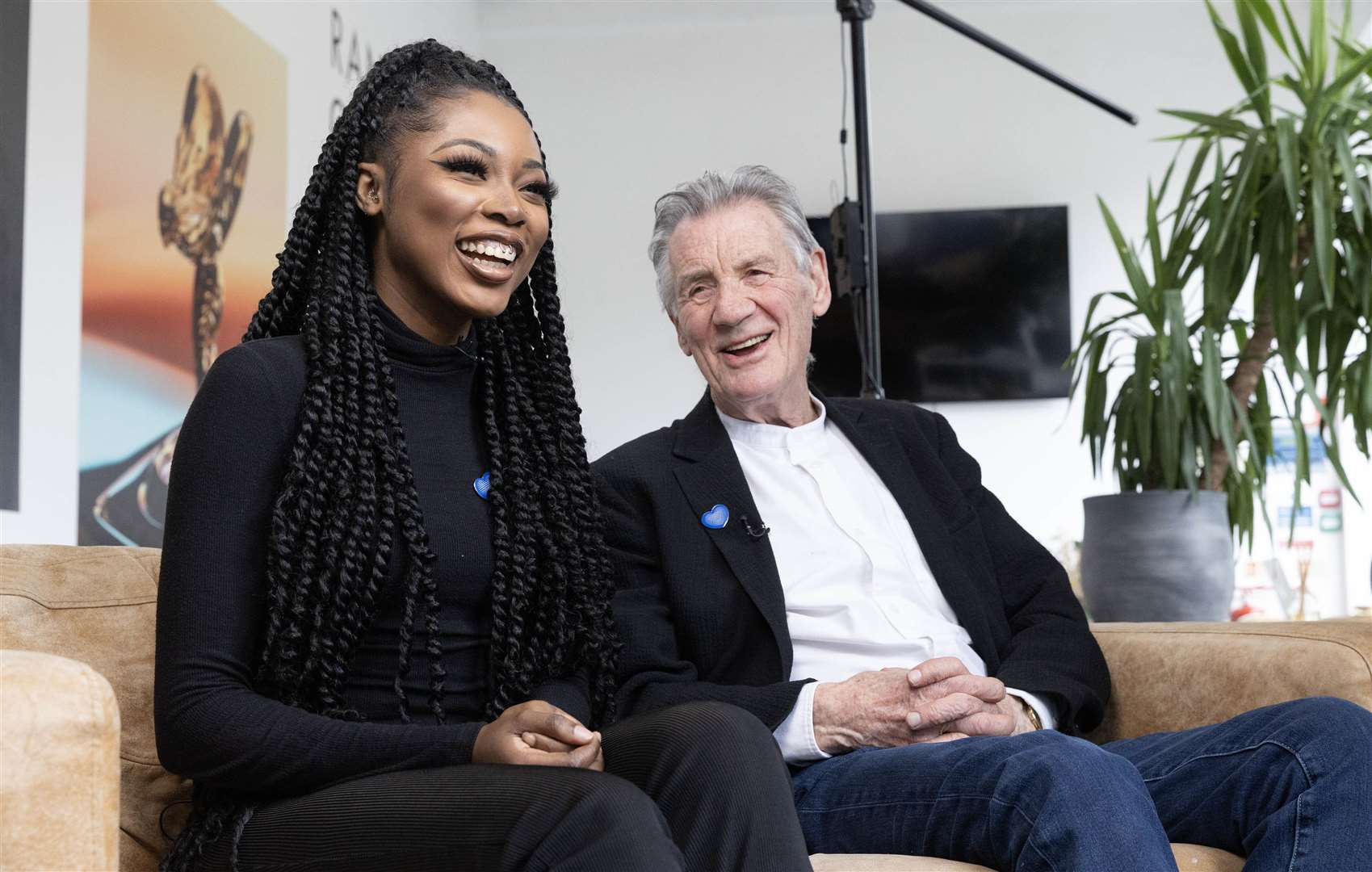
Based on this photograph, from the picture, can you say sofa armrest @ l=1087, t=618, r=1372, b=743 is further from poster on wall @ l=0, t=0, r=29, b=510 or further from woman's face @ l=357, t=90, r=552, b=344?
poster on wall @ l=0, t=0, r=29, b=510

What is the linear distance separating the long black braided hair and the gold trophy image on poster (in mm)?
1680

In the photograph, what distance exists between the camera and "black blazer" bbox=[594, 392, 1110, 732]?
172 centimetres

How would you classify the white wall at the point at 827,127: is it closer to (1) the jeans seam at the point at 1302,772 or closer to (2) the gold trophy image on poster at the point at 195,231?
(2) the gold trophy image on poster at the point at 195,231

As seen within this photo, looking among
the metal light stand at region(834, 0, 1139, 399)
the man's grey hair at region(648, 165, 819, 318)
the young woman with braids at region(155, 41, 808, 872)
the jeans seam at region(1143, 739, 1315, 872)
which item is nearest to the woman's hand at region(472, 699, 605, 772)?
the young woman with braids at region(155, 41, 808, 872)

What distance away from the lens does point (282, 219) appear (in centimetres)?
384

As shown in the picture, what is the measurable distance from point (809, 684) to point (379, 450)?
60 centimetres

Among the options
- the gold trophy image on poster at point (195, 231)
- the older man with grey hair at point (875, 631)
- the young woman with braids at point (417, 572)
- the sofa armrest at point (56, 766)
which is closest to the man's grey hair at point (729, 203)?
the older man with grey hair at point (875, 631)

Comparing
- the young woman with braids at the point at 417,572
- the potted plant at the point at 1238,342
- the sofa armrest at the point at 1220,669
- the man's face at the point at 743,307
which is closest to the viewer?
the young woman with braids at the point at 417,572

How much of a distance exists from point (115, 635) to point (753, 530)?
78 cm

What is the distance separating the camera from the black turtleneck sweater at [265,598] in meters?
1.19

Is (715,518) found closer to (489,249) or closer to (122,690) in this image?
(489,249)

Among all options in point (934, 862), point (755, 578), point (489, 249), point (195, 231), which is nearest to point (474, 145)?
point (489, 249)

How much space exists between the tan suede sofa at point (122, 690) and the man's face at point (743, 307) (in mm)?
596

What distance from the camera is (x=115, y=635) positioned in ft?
4.94
